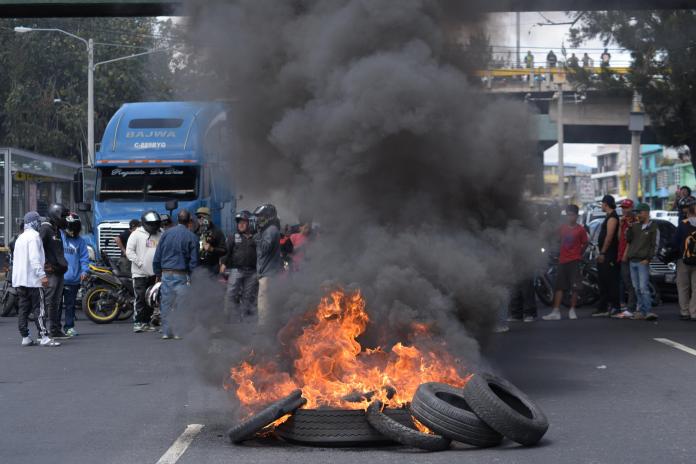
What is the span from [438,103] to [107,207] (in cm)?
1346

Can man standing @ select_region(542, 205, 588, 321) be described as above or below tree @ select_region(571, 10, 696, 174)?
below

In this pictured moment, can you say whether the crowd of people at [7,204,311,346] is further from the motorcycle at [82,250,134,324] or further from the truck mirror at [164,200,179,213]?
the truck mirror at [164,200,179,213]

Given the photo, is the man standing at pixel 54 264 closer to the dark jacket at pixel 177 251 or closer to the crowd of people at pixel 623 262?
the dark jacket at pixel 177 251

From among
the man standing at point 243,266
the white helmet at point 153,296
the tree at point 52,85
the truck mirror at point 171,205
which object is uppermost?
the tree at point 52,85

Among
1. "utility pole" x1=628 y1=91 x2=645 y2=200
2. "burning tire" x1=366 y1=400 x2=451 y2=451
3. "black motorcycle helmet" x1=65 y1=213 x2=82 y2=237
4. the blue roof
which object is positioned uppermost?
"utility pole" x1=628 y1=91 x2=645 y2=200

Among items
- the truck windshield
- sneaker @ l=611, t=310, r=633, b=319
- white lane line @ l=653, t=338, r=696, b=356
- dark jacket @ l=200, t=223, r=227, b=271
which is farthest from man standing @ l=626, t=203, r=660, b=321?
the truck windshield

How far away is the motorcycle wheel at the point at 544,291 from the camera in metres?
19.1

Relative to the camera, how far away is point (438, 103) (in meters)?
8.72

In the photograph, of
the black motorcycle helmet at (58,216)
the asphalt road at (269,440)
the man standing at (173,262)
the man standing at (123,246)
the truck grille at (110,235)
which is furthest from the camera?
the truck grille at (110,235)

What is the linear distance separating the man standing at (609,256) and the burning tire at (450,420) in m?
10.4

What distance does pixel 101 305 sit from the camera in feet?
56.5

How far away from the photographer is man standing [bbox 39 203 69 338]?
14422mm

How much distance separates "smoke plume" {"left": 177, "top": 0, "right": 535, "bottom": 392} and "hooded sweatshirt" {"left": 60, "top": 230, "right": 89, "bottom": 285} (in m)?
6.53

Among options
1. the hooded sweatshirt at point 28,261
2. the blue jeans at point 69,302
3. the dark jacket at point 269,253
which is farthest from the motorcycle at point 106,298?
the dark jacket at point 269,253
